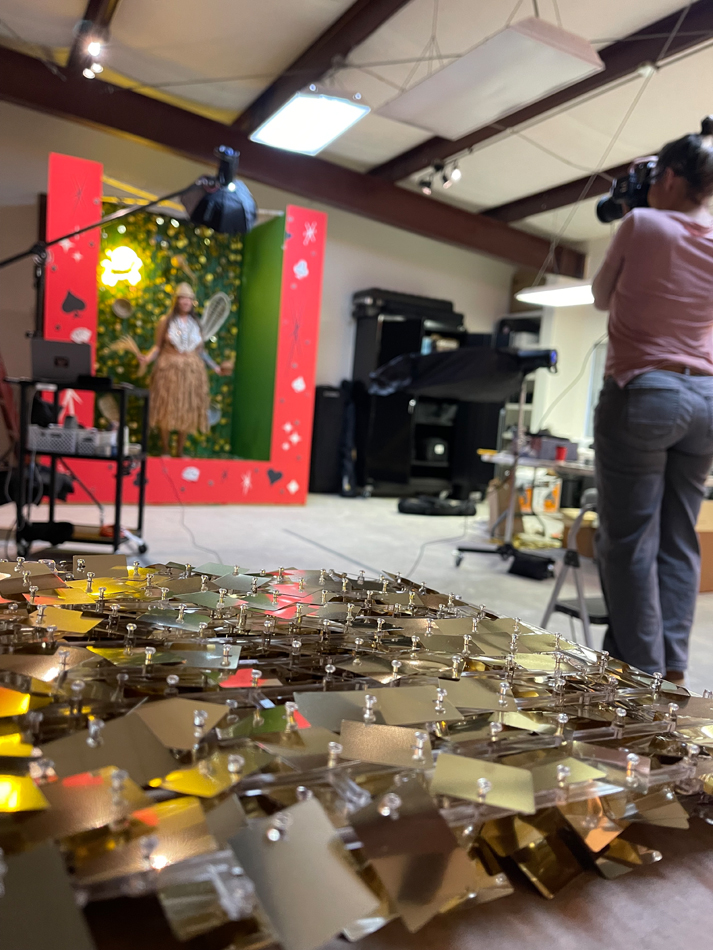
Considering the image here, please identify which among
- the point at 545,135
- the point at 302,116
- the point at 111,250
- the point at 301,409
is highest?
the point at 545,135

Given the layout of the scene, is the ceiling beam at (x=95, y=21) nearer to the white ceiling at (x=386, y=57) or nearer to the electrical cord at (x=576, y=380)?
the white ceiling at (x=386, y=57)

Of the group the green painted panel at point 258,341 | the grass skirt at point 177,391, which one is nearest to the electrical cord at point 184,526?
the grass skirt at point 177,391

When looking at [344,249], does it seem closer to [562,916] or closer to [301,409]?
[301,409]

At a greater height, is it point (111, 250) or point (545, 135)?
point (545, 135)

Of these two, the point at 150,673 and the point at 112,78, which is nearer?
the point at 150,673

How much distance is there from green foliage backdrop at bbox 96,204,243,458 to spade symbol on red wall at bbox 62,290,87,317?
46.8 inches

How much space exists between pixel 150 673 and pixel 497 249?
24.3 feet

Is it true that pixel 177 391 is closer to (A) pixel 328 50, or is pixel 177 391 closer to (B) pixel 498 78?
(A) pixel 328 50

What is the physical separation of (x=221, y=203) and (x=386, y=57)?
2005 millimetres

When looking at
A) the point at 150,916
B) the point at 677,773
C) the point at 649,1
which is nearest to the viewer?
the point at 150,916

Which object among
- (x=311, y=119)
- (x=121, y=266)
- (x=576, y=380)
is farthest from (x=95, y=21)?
(x=576, y=380)

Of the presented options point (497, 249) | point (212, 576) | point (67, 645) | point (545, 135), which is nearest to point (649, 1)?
point (545, 135)

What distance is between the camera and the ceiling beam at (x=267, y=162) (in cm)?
526

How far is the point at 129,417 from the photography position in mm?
6430
